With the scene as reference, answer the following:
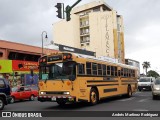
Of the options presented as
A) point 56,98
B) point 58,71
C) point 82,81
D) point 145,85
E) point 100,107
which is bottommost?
point 100,107

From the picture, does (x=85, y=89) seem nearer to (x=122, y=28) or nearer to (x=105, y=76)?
(x=105, y=76)

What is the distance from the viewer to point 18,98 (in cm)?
A: 2383

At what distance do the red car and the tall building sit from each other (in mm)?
55096

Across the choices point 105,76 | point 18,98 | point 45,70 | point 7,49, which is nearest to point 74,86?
point 45,70

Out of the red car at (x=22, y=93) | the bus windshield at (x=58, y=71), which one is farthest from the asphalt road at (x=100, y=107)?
the red car at (x=22, y=93)

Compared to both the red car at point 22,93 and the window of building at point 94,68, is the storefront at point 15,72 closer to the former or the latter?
the red car at point 22,93

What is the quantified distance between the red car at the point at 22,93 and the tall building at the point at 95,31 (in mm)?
55096

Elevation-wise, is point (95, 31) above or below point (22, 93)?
above

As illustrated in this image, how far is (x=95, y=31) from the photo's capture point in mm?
83250

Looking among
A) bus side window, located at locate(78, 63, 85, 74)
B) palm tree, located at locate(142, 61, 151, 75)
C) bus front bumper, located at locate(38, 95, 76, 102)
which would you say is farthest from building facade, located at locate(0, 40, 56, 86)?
palm tree, located at locate(142, 61, 151, 75)

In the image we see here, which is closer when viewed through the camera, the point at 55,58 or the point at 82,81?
the point at 82,81

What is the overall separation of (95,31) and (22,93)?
199 feet

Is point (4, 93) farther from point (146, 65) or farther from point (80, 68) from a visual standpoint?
point (146, 65)

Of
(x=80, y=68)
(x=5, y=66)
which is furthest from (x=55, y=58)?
(x=5, y=66)
